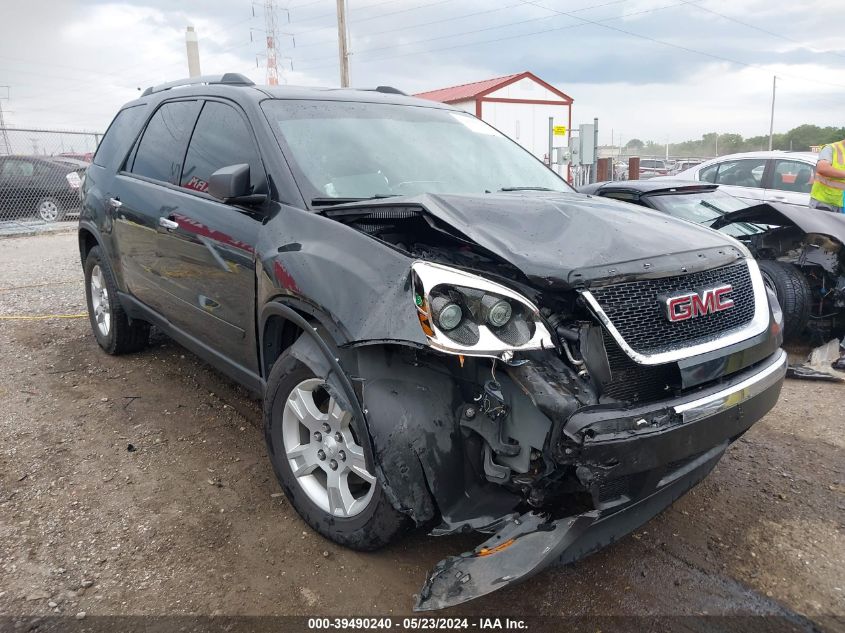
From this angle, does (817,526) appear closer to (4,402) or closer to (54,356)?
(4,402)

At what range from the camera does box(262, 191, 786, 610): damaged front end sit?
6.75 ft

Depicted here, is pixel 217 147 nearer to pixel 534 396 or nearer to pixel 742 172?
pixel 534 396

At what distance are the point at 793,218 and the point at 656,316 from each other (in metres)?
3.80

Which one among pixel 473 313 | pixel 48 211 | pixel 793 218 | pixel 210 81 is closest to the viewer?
pixel 473 313

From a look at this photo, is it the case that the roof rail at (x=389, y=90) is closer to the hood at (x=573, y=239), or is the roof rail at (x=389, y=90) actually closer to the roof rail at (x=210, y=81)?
the roof rail at (x=210, y=81)

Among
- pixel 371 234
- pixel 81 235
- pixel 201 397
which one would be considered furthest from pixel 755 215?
pixel 81 235

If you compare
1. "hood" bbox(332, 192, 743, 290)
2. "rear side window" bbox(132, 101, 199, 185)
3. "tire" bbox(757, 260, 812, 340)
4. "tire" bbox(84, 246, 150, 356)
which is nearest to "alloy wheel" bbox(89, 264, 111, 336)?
"tire" bbox(84, 246, 150, 356)

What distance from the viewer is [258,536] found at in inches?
113

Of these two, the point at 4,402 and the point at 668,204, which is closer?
the point at 4,402

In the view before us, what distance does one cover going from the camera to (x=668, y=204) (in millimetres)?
5844

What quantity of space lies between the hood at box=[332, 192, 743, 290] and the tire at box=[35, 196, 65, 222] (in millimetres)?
15574

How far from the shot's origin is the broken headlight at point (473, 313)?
2.09 m

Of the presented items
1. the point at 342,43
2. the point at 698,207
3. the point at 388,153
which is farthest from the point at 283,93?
the point at 342,43

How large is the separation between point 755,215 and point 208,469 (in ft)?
15.5
